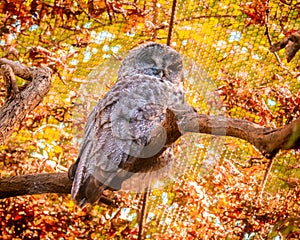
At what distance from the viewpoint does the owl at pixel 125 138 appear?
5.45 feet

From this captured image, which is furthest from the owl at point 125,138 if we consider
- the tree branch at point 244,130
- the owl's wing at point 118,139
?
the tree branch at point 244,130

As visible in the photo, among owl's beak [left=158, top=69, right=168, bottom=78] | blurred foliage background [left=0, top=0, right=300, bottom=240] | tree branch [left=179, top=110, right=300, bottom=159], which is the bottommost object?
blurred foliage background [left=0, top=0, right=300, bottom=240]

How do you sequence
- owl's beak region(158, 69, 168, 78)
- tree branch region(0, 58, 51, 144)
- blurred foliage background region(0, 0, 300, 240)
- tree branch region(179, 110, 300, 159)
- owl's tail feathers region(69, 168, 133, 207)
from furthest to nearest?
blurred foliage background region(0, 0, 300, 240)
owl's beak region(158, 69, 168, 78)
tree branch region(0, 58, 51, 144)
owl's tail feathers region(69, 168, 133, 207)
tree branch region(179, 110, 300, 159)

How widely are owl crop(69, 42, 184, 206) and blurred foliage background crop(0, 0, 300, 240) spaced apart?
720 millimetres

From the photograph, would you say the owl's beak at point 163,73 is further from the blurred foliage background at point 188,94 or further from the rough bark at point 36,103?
the blurred foliage background at point 188,94

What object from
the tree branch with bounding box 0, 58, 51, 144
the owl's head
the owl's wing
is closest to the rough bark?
the tree branch with bounding box 0, 58, 51, 144

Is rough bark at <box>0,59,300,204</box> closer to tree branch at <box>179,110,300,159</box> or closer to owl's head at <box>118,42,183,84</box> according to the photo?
tree branch at <box>179,110,300,159</box>

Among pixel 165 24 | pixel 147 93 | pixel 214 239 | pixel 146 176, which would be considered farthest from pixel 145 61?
pixel 214 239

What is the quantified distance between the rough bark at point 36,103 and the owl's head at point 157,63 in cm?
33

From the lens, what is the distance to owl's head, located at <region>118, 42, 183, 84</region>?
204 centimetres

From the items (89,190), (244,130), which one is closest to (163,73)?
(89,190)

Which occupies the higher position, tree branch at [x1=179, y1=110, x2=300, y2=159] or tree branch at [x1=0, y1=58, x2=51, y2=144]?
tree branch at [x1=179, y1=110, x2=300, y2=159]

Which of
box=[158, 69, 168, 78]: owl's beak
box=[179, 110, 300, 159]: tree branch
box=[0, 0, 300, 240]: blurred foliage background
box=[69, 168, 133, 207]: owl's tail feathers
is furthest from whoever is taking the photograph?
box=[0, 0, 300, 240]: blurred foliage background

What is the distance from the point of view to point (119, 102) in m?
1.78
